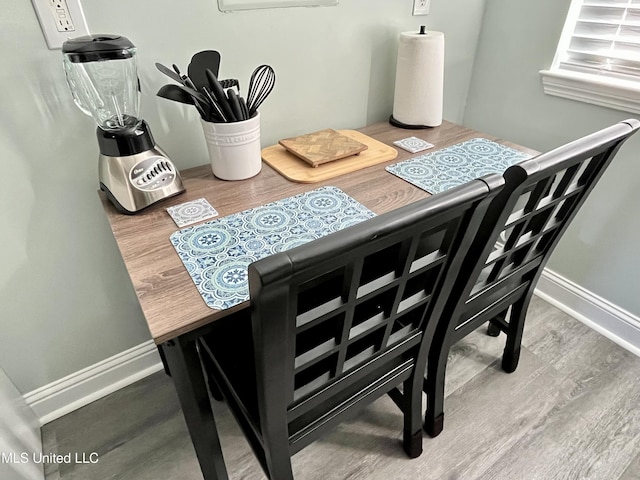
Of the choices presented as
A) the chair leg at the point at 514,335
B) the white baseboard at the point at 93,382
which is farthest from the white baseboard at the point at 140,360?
the chair leg at the point at 514,335

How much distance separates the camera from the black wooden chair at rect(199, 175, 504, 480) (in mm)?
544

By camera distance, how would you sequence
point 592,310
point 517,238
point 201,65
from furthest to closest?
point 592,310
point 201,65
point 517,238

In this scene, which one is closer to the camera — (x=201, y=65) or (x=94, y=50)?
(x=94, y=50)

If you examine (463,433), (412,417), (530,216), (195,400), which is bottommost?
(463,433)

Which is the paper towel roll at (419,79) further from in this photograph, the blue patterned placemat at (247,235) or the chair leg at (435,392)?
the chair leg at (435,392)

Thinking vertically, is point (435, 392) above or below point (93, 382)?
above

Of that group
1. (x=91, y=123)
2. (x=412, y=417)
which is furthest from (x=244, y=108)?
(x=412, y=417)

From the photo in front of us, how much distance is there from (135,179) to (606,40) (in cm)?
161

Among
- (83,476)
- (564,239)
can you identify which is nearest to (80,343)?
(83,476)

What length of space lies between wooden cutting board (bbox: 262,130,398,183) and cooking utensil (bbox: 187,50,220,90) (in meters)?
0.30

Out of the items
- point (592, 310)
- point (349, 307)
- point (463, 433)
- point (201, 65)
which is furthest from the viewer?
point (592, 310)

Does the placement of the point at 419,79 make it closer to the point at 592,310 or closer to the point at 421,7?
the point at 421,7

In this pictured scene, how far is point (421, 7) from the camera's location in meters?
1.47

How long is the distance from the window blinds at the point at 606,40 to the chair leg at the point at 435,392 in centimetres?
116
